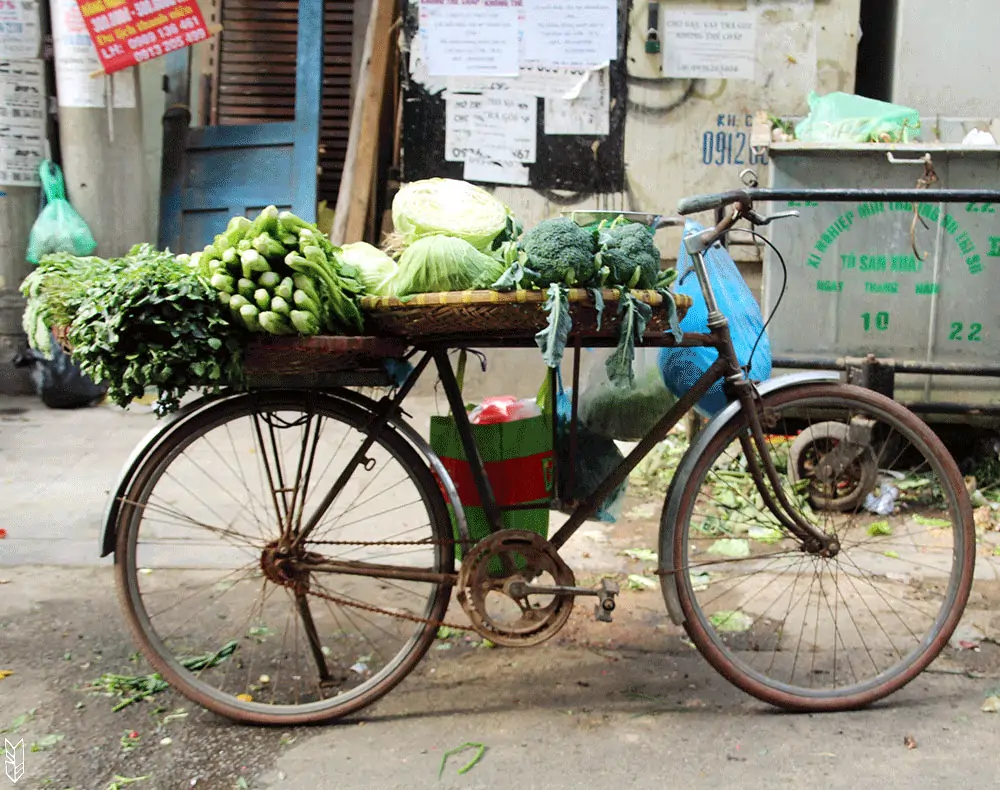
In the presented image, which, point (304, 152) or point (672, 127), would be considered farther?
point (304, 152)

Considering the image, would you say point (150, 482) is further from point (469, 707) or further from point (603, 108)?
point (603, 108)

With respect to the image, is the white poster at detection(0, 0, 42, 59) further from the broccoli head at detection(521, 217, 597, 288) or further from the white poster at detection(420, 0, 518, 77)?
the broccoli head at detection(521, 217, 597, 288)

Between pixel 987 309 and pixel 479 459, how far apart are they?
3.07 metres

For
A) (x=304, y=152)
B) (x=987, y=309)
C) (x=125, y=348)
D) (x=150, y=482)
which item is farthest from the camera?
(x=304, y=152)

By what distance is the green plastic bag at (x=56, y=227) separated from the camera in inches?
252

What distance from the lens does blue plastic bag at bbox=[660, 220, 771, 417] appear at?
9.75 feet

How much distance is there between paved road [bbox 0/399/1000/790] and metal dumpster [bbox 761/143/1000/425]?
1814 millimetres

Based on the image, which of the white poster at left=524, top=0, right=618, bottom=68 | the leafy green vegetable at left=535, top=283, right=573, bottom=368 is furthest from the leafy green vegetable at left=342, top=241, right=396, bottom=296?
the white poster at left=524, top=0, right=618, bottom=68

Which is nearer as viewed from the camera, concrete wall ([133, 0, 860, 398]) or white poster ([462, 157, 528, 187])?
concrete wall ([133, 0, 860, 398])

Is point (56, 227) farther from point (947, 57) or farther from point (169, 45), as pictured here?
point (947, 57)

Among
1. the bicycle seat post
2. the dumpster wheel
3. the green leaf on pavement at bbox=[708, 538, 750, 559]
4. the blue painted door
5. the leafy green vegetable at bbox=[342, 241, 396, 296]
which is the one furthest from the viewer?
the blue painted door

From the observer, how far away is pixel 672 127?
631cm

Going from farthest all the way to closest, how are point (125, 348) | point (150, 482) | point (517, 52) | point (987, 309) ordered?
1. point (517, 52)
2. point (987, 309)
3. point (150, 482)
4. point (125, 348)

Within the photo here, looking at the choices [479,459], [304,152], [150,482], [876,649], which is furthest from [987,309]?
[304,152]
